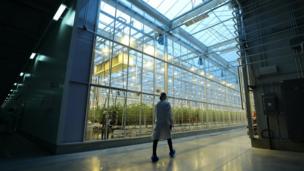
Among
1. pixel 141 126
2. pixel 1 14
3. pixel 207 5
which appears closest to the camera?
pixel 1 14

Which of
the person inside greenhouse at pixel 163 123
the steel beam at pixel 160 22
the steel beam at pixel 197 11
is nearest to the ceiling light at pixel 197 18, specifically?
the steel beam at pixel 197 11

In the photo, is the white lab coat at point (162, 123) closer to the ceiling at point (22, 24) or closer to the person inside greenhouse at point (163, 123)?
the person inside greenhouse at point (163, 123)

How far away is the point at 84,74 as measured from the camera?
486cm

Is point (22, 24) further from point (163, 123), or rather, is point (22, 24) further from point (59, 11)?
point (163, 123)

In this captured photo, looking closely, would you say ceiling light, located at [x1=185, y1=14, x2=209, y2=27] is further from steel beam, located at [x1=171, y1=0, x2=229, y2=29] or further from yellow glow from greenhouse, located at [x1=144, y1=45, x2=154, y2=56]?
yellow glow from greenhouse, located at [x1=144, y1=45, x2=154, y2=56]

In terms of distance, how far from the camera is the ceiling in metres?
5.04

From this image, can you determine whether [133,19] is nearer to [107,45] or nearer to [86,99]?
[107,45]

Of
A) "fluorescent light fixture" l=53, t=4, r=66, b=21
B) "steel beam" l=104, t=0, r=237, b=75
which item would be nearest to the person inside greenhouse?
"fluorescent light fixture" l=53, t=4, r=66, b=21

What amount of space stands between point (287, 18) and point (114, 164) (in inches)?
238

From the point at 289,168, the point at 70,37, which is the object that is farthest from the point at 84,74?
the point at 289,168

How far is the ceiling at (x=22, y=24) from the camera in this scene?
5035 mm

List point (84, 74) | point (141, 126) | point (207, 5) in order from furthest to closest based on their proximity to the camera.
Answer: point (207, 5) → point (141, 126) → point (84, 74)

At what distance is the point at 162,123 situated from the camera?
3594mm

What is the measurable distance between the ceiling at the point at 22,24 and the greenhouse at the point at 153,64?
1940mm
